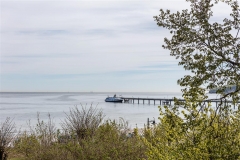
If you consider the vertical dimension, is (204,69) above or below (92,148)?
above

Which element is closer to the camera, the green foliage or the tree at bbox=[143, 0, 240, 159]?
the tree at bbox=[143, 0, 240, 159]

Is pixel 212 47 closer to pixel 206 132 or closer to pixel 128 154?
pixel 206 132

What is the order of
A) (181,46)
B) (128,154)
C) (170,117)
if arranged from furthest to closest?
1. (128,154)
2. (170,117)
3. (181,46)

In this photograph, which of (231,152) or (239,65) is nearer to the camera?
(239,65)

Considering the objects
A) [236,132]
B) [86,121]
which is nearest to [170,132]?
[236,132]

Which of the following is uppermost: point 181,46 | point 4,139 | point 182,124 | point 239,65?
point 181,46

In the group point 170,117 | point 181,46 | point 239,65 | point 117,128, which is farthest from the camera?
point 117,128

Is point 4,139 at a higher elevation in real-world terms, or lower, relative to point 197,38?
lower

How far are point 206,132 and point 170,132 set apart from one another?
831 millimetres

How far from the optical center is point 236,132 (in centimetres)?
665

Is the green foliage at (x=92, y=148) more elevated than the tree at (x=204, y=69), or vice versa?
the tree at (x=204, y=69)

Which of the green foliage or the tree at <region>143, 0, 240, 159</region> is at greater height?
the tree at <region>143, 0, 240, 159</region>

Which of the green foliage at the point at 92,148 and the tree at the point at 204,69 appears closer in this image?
the tree at the point at 204,69

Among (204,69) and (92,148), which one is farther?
(92,148)
